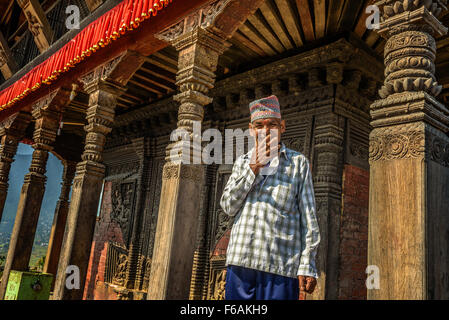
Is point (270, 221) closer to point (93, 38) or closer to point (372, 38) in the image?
point (372, 38)

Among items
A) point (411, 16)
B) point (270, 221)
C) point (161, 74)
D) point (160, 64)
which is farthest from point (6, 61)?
point (411, 16)

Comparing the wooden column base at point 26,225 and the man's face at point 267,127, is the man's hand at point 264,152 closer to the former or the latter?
the man's face at point 267,127

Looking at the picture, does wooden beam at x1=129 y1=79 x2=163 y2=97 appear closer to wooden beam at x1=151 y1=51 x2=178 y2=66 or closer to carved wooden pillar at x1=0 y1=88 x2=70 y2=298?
carved wooden pillar at x1=0 y1=88 x2=70 y2=298

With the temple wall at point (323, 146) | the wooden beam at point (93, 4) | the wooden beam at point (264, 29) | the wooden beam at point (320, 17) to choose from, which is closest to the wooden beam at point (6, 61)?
the wooden beam at point (93, 4)

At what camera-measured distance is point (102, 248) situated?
8805 mm

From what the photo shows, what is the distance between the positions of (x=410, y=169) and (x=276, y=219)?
2.50 feet

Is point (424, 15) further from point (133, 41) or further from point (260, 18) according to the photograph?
point (133, 41)

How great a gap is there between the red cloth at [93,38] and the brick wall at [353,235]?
10.4 feet

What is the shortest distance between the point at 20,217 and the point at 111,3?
13.2ft

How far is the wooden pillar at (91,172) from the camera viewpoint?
493 centimetres

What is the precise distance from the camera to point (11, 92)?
24.0 ft

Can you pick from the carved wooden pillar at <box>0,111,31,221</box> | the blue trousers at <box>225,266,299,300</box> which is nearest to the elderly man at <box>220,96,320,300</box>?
the blue trousers at <box>225,266,299,300</box>

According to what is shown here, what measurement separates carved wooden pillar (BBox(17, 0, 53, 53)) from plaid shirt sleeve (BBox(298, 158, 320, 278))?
6.65m

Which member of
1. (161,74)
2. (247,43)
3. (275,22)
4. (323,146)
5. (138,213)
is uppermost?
(161,74)
